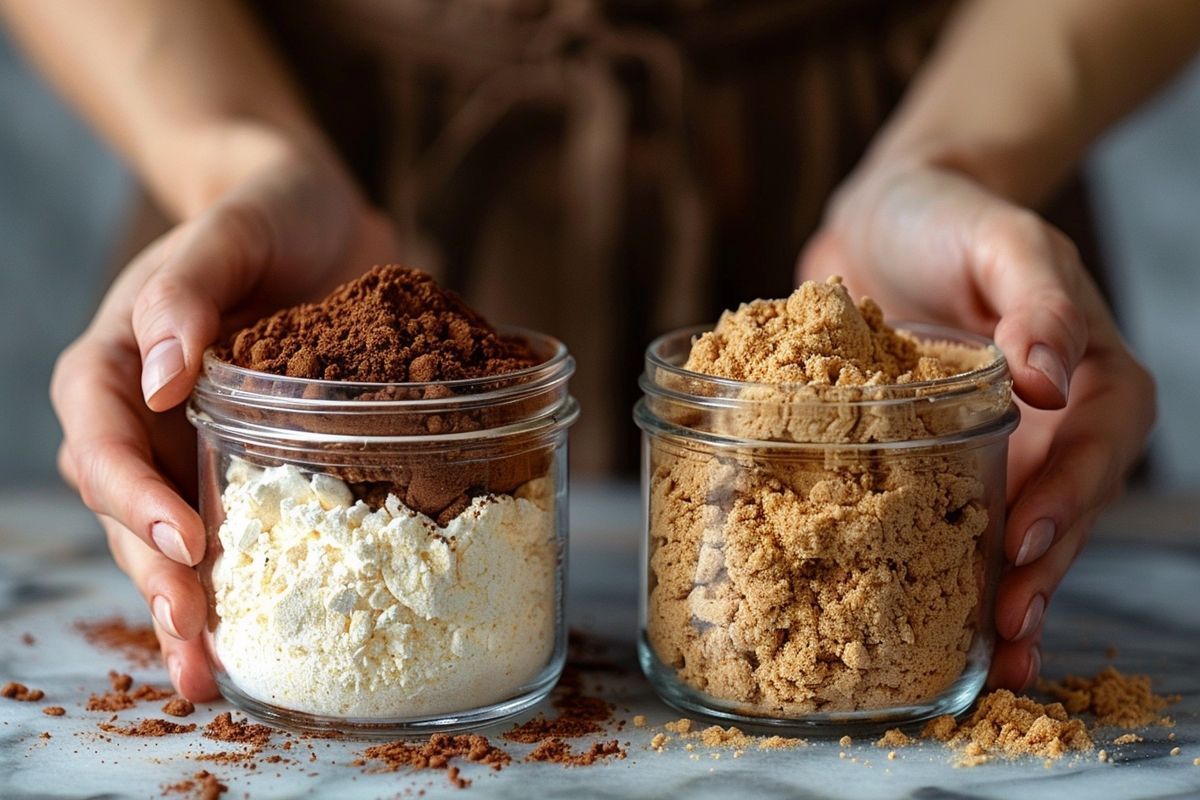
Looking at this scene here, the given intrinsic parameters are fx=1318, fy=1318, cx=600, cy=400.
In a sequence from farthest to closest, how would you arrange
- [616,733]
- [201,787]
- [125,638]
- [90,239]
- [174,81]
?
[90,239] < [174,81] < [125,638] < [616,733] < [201,787]

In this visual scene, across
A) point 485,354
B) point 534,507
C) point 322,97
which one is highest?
point 322,97

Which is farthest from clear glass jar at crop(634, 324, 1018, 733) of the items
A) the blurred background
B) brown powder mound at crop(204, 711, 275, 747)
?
the blurred background

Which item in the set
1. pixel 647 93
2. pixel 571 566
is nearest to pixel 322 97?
pixel 647 93

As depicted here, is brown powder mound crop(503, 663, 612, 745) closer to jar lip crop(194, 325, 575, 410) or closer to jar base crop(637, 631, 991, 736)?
jar base crop(637, 631, 991, 736)

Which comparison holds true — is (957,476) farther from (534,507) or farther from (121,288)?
(121,288)

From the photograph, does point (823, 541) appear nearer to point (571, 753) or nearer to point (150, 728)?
point (571, 753)

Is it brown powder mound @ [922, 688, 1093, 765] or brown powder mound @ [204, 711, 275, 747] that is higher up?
brown powder mound @ [922, 688, 1093, 765]

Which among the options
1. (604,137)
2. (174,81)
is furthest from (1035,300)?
(174,81)
